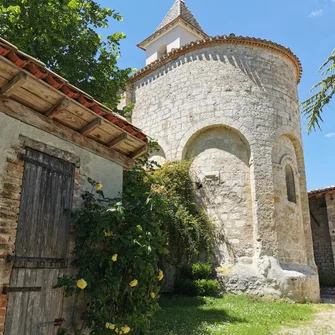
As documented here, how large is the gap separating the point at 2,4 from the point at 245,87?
27.1ft

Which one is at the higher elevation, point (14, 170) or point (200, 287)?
point (14, 170)

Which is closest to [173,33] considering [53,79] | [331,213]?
[331,213]

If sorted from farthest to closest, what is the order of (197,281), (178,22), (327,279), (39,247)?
(178,22) < (327,279) < (197,281) < (39,247)

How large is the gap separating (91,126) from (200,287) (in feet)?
22.6

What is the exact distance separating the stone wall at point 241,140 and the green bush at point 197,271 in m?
0.89

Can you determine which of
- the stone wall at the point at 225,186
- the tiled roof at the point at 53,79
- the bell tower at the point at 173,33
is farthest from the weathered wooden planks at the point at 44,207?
the bell tower at the point at 173,33

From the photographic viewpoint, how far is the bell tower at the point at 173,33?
19.0 metres

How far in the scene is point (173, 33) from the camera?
754 inches

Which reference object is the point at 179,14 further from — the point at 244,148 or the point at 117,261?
the point at 117,261

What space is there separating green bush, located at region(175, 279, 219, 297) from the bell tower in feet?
42.9

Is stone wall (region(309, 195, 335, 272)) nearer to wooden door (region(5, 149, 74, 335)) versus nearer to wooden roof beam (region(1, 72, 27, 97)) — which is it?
wooden door (region(5, 149, 74, 335))

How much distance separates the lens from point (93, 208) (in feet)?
15.8

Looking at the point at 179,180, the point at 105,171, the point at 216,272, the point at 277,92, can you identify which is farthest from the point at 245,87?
the point at 105,171

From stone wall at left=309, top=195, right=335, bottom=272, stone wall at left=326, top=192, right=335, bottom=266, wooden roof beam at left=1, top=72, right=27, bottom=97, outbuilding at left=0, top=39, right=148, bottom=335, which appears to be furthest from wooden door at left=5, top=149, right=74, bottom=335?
stone wall at left=309, top=195, right=335, bottom=272
